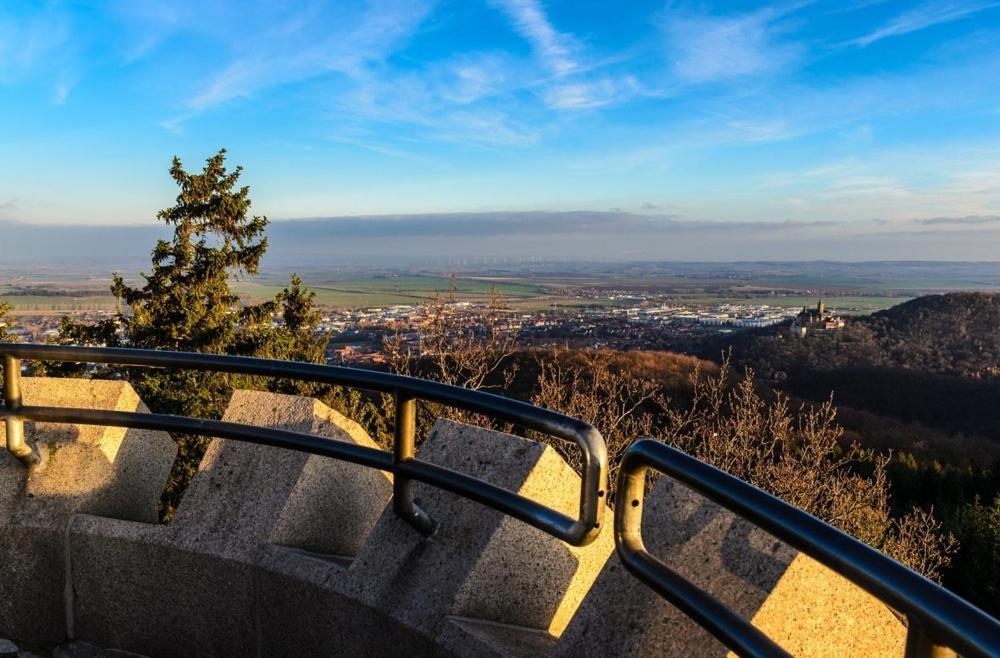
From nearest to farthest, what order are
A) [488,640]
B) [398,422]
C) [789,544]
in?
1. [789,544]
2. [488,640]
3. [398,422]

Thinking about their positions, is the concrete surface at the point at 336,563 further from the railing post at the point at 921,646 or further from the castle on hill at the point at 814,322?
the castle on hill at the point at 814,322

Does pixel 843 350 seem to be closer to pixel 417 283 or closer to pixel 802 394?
pixel 802 394

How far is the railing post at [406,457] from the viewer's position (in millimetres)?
2553

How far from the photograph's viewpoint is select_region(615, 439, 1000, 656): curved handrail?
103cm

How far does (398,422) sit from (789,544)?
1.56m

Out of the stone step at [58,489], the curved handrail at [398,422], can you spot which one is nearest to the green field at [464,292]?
the stone step at [58,489]

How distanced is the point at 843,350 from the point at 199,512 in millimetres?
60558

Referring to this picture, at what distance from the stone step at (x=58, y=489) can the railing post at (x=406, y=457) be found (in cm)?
161

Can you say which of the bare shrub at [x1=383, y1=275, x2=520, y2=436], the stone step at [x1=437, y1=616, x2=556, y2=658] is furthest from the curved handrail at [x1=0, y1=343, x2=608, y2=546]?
the bare shrub at [x1=383, y1=275, x2=520, y2=436]

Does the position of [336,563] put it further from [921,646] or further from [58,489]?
[921,646]

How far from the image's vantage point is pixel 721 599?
1896 mm

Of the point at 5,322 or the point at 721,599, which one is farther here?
the point at 5,322

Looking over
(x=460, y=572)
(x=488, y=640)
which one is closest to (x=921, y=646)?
(x=488, y=640)

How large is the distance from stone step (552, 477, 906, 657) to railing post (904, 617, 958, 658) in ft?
2.03
